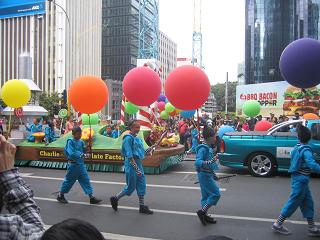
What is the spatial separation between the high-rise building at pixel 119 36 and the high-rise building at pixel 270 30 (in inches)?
1343

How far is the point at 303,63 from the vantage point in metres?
6.29

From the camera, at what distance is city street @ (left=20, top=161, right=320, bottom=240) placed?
227 inches

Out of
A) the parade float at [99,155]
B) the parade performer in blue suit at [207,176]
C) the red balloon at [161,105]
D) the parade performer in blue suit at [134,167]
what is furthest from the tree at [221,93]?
the parade performer in blue suit at [207,176]

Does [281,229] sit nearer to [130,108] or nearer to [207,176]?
[207,176]

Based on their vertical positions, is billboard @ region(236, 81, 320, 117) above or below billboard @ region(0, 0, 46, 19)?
below


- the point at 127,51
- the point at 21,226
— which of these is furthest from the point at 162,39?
the point at 21,226

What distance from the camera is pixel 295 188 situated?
5.49 meters

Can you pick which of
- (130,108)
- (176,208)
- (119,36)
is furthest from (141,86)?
(119,36)

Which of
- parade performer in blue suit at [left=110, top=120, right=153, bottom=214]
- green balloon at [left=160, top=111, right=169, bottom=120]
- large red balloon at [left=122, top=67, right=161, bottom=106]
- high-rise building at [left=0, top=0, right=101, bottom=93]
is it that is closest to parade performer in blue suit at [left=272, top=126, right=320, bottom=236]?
parade performer in blue suit at [left=110, top=120, right=153, bottom=214]

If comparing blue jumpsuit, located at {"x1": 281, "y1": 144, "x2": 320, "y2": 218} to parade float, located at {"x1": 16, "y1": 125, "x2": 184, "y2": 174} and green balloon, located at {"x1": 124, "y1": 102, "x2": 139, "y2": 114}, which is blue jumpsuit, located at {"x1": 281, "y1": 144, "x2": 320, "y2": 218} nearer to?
parade float, located at {"x1": 16, "y1": 125, "x2": 184, "y2": 174}

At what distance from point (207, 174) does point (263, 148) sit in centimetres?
479

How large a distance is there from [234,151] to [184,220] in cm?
476

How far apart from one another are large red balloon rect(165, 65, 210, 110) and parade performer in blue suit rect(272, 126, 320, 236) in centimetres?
189

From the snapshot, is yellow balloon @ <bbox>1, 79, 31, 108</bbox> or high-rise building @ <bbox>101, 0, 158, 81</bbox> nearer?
yellow balloon @ <bbox>1, 79, 31, 108</bbox>
